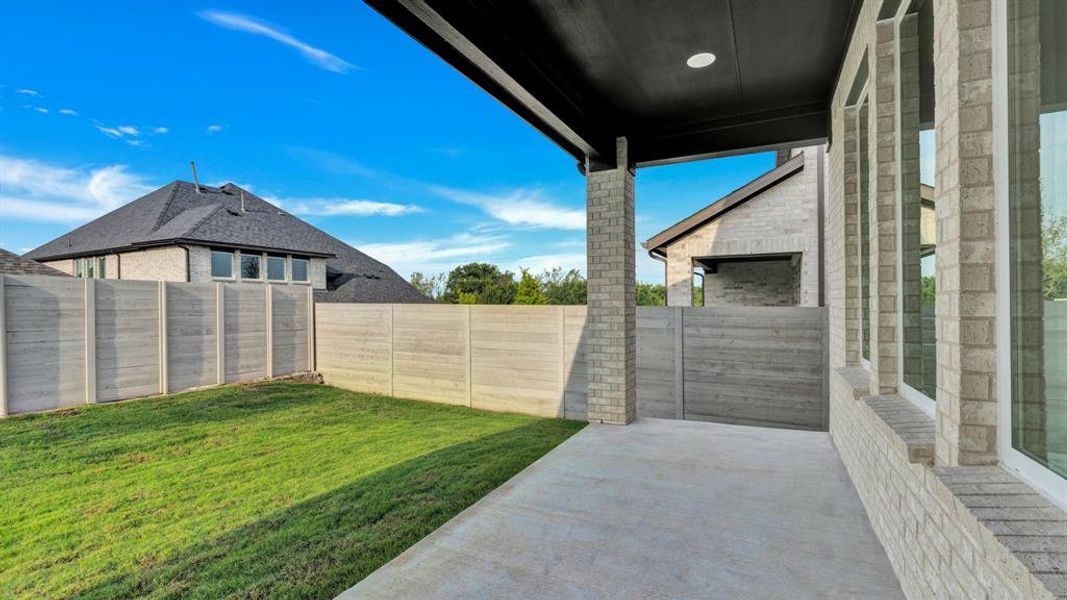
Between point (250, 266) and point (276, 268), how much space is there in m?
0.74

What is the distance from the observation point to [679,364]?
5605 mm

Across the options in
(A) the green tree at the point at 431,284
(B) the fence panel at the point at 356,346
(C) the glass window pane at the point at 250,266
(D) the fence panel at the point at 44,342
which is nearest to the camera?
(D) the fence panel at the point at 44,342

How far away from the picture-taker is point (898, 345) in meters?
2.41

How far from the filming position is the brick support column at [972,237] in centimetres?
131

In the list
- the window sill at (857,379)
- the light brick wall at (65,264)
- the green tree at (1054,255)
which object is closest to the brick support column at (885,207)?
the window sill at (857,379)

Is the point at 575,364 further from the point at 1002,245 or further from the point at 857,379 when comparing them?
the point at 1002,245

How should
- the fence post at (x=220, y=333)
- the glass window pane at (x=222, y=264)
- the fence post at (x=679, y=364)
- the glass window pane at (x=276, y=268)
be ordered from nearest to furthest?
the fence post at (x=679, y=364) → the fence post at (x=220, y=333) → the glass window pane at (x=222, y=264) → the glass window pane at (x=276, y=268)

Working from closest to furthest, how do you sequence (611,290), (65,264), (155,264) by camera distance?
(611,290), (155,264), (65,264)

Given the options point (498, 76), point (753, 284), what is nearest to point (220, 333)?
point (498, 76)

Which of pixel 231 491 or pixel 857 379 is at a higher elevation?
pixel 857 379

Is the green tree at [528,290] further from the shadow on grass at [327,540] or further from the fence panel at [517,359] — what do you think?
the shadow on grass at [327,540]

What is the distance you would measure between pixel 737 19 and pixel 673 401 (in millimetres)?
4147

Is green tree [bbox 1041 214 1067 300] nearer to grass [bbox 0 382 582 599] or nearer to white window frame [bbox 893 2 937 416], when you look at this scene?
white window frame [bbox 893 2 937 416]

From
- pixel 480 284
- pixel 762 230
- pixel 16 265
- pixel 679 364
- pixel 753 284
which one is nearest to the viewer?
pixel 679 364
